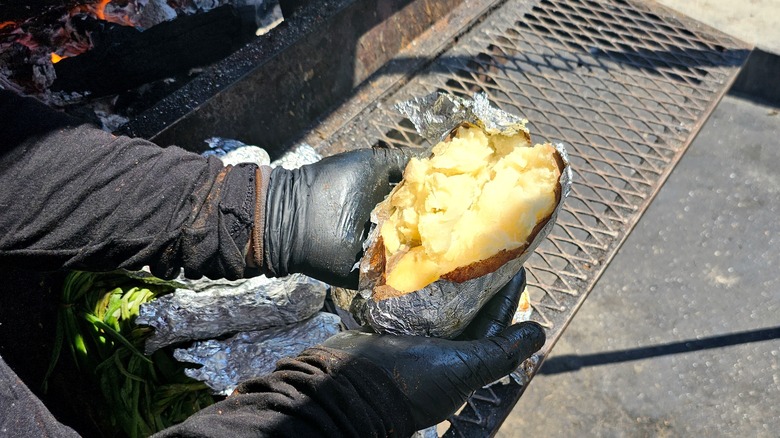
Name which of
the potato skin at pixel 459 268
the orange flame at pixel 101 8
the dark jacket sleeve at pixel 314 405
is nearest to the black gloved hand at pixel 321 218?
the potato skin at pixel 459 268

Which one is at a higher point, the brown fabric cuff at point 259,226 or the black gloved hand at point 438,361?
the brown fabric cuff at point 259,226

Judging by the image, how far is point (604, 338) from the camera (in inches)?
137

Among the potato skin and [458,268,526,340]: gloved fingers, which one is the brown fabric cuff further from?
[458,268,526,340]: gloved fingers

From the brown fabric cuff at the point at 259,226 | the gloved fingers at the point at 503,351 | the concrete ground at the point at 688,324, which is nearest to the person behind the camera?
the gloved fingers at the point at 503,351

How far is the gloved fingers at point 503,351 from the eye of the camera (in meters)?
1.81

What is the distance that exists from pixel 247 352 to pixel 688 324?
2517mm

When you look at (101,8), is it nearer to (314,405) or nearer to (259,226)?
(259,226)

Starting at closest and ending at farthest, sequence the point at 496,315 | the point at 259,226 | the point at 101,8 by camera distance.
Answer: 1. the point at 259,226
2. the point at 496,315
3. the point at 101,8

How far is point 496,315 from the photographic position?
2080 mm

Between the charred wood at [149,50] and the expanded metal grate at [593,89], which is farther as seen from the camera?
the charred wood at [149,50]

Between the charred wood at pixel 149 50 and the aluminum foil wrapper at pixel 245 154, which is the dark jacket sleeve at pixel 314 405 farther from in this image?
A: the charred wood at pixel 149 50

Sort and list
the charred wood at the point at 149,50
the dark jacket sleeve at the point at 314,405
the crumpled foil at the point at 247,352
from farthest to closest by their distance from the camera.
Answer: the charred wood at the point at 149,50 < the crumpled foil at the point at 247,352 < the dark jacket sleeve at the point at 314,405

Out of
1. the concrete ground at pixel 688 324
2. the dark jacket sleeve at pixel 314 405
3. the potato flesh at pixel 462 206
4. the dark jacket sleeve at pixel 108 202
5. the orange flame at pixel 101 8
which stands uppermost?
the orange flame at pixel 101 8

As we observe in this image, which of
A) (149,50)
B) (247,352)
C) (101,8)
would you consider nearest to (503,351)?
(247,352)
